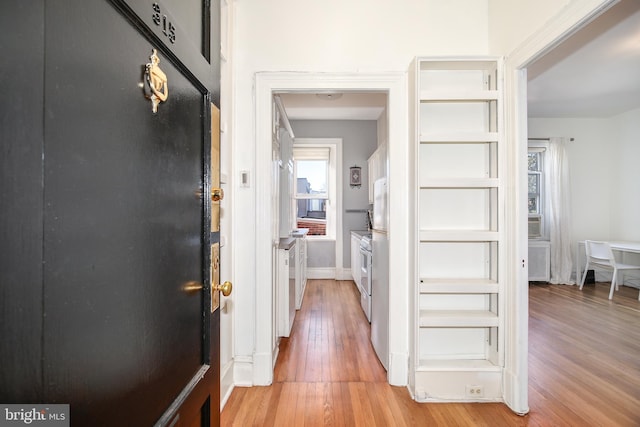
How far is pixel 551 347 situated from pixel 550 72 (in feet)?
10.3

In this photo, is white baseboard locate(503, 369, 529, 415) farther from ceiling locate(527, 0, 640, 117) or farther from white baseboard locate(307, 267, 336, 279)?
white baseboard locate(307, 267, 336, 279)

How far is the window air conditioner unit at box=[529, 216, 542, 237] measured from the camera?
17.2 ft

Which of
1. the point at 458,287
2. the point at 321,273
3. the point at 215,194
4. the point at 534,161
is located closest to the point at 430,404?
the point at 458,287

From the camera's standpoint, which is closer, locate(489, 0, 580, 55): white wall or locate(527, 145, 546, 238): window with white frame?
locate(489, 0, 580, 55): white wall

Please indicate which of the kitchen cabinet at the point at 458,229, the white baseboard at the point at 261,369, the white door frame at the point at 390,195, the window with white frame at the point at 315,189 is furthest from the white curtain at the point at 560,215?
the white baseboard at the point at 261,369

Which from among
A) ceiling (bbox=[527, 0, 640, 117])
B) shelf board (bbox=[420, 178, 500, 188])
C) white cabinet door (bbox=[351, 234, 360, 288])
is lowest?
white cabinet door (bbox=[351, 234, 360, 288])

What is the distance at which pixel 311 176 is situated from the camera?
225 inches

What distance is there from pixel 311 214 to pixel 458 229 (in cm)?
389

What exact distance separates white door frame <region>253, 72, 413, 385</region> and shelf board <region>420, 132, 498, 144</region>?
0.18m

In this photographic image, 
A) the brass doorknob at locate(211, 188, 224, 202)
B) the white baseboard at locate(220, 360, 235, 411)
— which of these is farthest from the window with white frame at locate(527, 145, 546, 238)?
the brass doorknob at locate(211, 188, 224, 202)

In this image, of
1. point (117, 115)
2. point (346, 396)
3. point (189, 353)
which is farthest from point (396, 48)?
point (346, 396)

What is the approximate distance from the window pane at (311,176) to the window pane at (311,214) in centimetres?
22

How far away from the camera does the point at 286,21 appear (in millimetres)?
2104

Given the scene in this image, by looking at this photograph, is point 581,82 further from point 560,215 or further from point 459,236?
point 459,236
